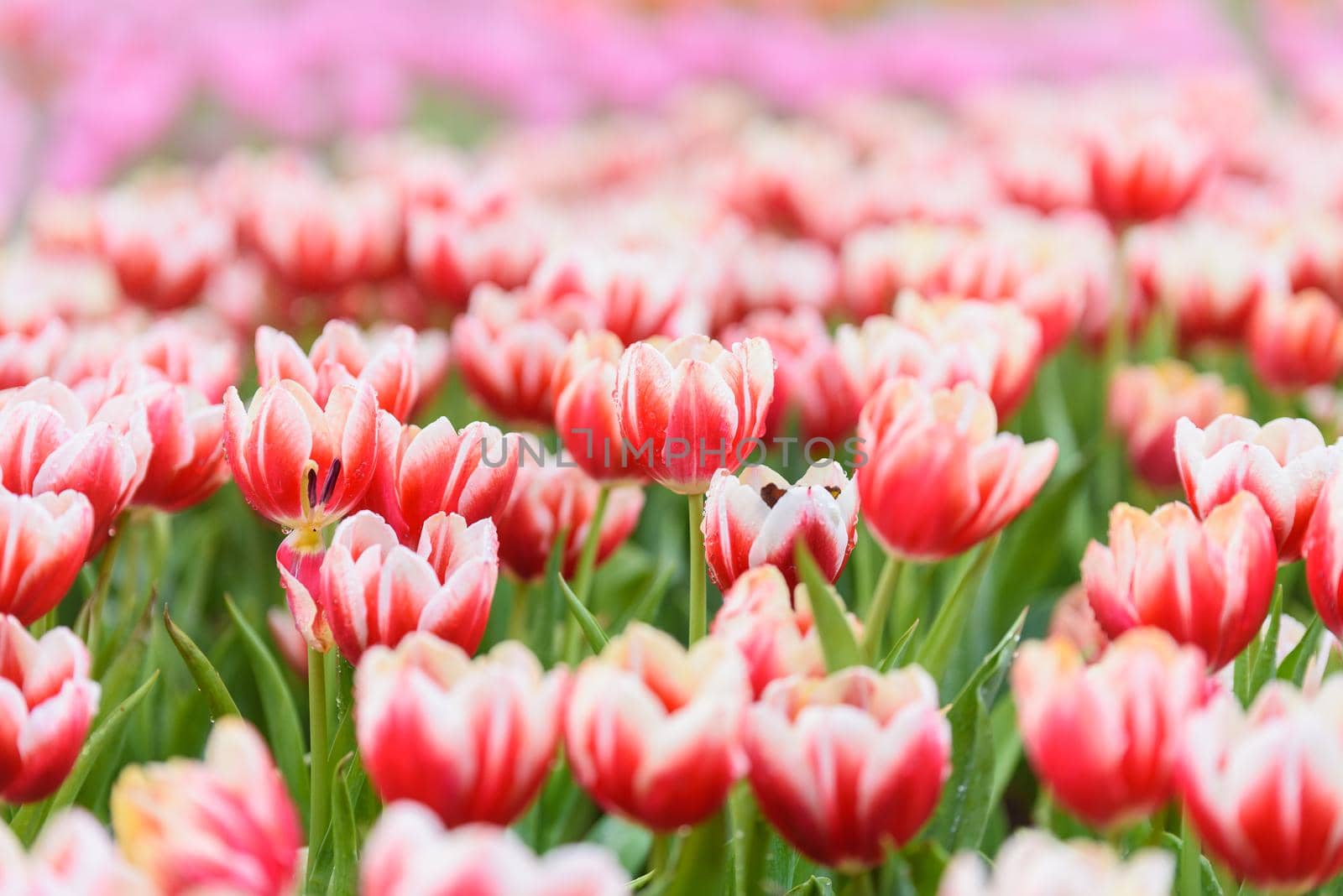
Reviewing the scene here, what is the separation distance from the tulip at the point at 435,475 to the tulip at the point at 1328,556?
1.43 feet

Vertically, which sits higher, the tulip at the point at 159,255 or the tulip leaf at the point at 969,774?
the tulip at the point at 159,255

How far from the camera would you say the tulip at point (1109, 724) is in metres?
0.57

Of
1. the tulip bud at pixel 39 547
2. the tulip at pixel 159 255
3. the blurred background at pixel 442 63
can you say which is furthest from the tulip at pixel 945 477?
the blurred background at pixel 442 63

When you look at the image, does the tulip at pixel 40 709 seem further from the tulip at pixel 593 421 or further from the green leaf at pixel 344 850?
the tulip at pixel 593 421

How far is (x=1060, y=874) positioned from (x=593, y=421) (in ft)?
1.71

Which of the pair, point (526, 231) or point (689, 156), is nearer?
point (526, 231)

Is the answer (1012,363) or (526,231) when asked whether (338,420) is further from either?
(526,231)

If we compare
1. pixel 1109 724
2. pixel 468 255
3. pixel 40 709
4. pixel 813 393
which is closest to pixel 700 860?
pixel 1109 724

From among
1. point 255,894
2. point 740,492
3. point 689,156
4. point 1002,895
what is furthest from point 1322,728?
point 689,156

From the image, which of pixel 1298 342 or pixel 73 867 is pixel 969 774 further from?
pixel 1298 342

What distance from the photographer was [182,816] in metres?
0.52

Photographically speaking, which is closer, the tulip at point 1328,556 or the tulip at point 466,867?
the tulip at point 466,867

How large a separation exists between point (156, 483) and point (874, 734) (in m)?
0.53

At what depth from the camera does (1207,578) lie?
0.67 m
